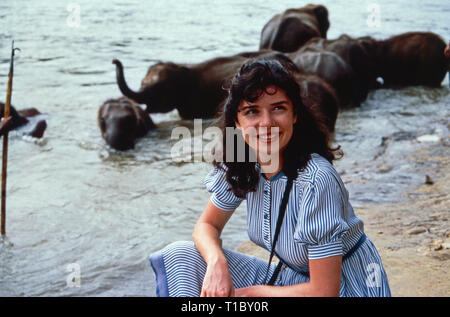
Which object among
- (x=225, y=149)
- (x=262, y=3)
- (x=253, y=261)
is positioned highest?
(x=225, y=149)

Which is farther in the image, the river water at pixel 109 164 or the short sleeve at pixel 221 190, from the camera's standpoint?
the river water at pixel 109 164

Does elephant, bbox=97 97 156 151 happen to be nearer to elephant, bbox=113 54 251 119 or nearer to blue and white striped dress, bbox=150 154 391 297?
elephant, bbox=113 54 251 119

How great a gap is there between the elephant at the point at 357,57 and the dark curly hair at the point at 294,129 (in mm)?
6971

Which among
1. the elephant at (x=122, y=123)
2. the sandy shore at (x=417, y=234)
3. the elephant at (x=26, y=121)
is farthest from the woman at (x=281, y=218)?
the elephant at (x=26, y=121)

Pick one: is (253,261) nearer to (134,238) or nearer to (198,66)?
(134,238)

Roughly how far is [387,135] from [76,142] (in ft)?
11.9

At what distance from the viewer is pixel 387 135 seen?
25.6 ft

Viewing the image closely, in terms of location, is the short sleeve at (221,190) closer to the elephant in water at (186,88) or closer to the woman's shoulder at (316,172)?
the woman's shoulder at (316,172)

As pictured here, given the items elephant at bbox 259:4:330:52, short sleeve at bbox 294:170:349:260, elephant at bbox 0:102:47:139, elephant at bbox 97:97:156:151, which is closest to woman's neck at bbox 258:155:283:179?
short sleeve at bbox 294:170:349:260

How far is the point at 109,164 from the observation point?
23.9ft

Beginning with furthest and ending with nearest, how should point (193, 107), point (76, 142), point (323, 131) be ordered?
point (193, 107) < point (76, 142) < point (323, 131)

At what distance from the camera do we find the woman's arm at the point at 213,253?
8.79 feet

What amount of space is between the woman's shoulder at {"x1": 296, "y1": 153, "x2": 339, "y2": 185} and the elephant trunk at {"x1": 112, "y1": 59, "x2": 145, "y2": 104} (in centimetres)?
602
